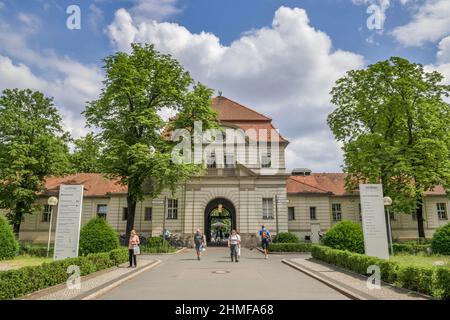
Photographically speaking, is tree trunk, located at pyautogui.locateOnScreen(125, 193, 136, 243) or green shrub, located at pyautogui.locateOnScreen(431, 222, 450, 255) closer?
green shrub, located at pyautogui.locateOnScreen(431, 222, 450, 255)

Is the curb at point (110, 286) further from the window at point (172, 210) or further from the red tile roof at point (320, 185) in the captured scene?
the red tile roof at point (320, 185)

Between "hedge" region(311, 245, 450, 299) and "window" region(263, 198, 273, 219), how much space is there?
62.2 feet

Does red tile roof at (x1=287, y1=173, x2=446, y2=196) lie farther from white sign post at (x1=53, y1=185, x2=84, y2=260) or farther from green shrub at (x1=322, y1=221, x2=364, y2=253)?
white sign post at (x1=53, y1=185, x2=84, y2=260)

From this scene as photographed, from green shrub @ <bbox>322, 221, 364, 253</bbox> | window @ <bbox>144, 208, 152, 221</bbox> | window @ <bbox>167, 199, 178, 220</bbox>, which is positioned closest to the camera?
green shrub @ <bbox>322, 221, 364, 253</bbox>

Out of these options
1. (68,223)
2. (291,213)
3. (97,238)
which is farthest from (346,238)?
(291,213)

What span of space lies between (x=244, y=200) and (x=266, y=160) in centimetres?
503

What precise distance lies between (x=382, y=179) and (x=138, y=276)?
2192 centimetres

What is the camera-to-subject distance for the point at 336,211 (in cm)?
4066

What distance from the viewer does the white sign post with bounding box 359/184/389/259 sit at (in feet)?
51.2

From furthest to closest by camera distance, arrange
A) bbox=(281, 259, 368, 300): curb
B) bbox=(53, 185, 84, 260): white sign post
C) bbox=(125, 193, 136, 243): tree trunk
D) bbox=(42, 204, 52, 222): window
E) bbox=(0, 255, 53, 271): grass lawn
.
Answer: bbox=(42, 204, 52, 222): window → bbox=(125, 193, 136, 243): tree trunk → bbox=(0, 255, 53, 271): grass lawn → bbox=(53, 185, 84, 260): white sign post → bbox=(281, 259, 368, 300): curb

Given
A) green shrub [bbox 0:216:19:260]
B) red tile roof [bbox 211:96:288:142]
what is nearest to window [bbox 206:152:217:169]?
red tile roof [bbox 211:96:288:142]

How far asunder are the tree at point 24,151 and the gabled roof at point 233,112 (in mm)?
17412

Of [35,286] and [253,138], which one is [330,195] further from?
[35,286]

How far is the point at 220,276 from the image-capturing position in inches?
557
